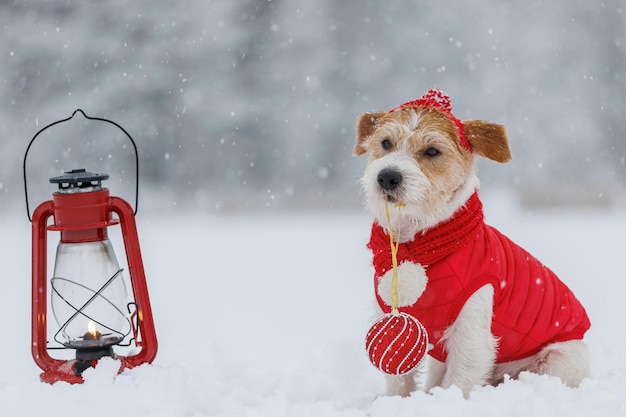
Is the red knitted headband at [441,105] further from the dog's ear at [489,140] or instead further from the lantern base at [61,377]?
the lantern base at [61,377]

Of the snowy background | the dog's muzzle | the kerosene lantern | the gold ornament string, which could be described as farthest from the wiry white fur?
the snowy background

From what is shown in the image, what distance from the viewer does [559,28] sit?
11.6 meters

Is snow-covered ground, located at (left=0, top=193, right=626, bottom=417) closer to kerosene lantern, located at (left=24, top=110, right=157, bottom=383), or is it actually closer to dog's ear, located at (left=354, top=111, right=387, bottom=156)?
kerosene lantern, located at (left=24, top=110, right=157, bottom=383)

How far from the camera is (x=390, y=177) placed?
2529 millimetres

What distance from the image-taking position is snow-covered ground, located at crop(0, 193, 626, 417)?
8.16ft

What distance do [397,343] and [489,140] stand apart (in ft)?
2.64

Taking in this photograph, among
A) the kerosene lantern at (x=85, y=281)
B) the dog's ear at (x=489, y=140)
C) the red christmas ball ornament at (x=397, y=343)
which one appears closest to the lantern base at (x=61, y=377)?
the kerosene lantern at (x=85, y=281)

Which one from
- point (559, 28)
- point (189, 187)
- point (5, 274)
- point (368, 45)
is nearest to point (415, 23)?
point (368, 45)

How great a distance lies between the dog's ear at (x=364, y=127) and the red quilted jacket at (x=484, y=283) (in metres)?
0.34

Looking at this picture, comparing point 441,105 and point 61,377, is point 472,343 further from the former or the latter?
point 61,377

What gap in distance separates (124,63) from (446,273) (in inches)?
390

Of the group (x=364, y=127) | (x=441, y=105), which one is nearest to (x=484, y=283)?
(x=441, y=105)

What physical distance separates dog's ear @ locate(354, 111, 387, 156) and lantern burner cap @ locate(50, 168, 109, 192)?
38.9 inches

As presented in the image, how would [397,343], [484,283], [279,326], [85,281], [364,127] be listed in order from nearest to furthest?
1. [397,343]
2. [484,283]
3. [85,281]
4. [364,127]
5. [279,326]
